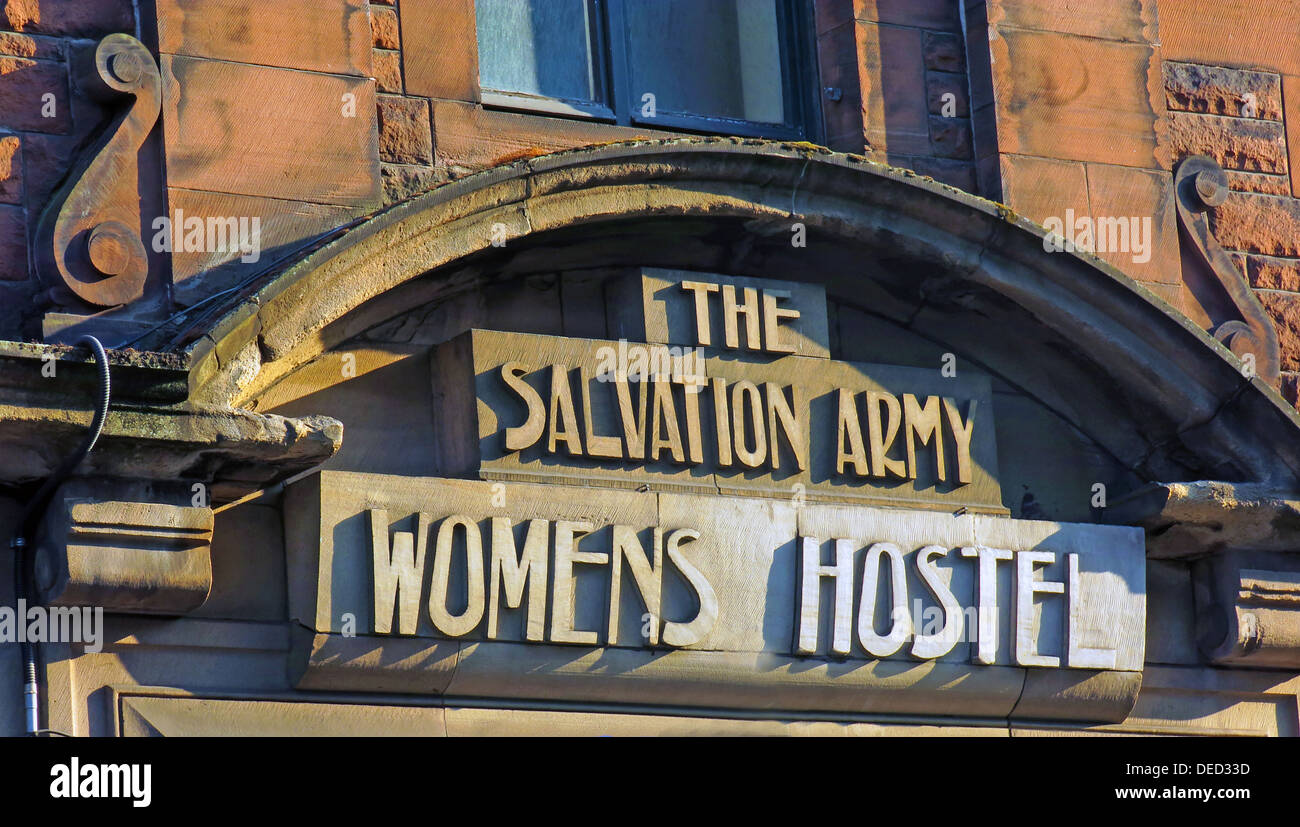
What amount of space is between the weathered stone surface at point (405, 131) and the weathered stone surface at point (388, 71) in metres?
0.04

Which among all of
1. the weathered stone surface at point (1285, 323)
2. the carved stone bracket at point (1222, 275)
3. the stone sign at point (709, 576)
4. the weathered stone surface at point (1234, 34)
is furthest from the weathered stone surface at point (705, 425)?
the weathered stone surface at point (1234, 34)

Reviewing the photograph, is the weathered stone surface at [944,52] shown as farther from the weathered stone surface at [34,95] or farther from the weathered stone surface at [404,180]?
the weathered stone surface at [34,95]

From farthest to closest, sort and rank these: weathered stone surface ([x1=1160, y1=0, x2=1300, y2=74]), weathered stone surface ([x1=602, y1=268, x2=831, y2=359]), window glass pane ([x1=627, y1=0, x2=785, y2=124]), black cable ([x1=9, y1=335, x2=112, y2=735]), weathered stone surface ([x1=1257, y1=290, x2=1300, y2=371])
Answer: weathered stone surface ([x1=1160, y1=0, x2=1300, y2=74])
weathered stone surface ([x1=1257, y1=290, x2=1300, y2=371])
window glass pane ([x1=627, y1=0, x2=785, y2=124])
weathered stone surface ([x1=602, y1=268, x2=831, y2=359])
black cable ([x1=9, y1=335, x2=112, y2=735])

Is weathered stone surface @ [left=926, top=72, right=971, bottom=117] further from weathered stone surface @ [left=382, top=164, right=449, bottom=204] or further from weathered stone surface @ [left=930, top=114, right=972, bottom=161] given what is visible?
weathered stone surface @ [left=382, top=164, right=449, bottom=204]

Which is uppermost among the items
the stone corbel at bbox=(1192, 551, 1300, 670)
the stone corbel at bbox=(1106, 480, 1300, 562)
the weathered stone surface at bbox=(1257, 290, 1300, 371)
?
the weathered stone surface at bbox=(1257, 290, 1300, 371)

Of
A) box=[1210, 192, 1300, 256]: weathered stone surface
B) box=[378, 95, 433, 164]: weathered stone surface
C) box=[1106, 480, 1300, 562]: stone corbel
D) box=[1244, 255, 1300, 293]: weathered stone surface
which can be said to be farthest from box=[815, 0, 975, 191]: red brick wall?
box=[378, 95, 433, 164]: weathered stone surface

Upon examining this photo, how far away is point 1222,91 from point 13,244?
4.78m

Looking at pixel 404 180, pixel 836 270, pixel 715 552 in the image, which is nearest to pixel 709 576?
pixel 715 552

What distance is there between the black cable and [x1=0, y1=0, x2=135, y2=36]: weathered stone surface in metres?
1.06

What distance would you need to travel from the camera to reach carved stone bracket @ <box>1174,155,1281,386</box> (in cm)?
826

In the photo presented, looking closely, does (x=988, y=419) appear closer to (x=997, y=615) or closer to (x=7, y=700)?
(x=997, y=615)

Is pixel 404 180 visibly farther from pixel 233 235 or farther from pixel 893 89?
pixel 893 89

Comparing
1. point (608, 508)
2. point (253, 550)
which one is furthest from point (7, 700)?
point (608, 508)

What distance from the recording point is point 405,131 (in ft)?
23.8
